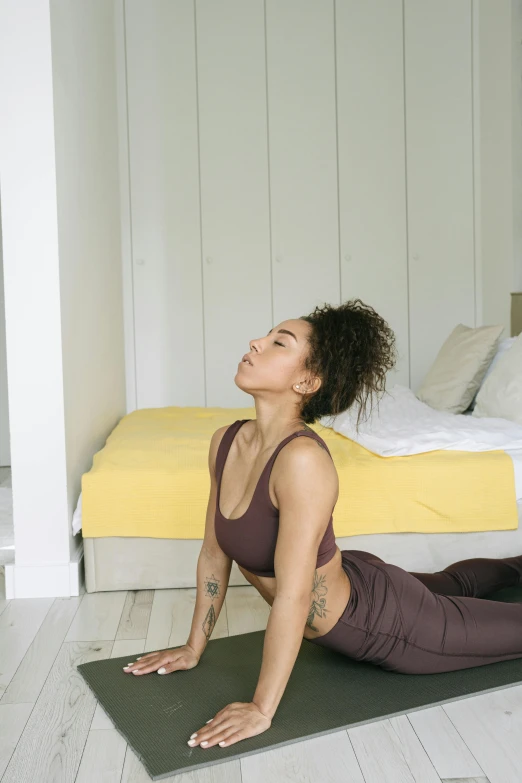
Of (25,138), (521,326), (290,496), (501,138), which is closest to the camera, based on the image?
(290,496)

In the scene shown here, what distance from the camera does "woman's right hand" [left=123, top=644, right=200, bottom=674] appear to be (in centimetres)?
188

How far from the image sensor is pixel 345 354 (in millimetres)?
1665

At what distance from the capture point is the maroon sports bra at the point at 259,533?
1.65m

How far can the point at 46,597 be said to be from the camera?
2594 millimetres

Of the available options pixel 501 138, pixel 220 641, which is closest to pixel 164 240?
pixel 501 138

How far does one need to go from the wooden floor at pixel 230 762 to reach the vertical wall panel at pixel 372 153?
3.23 meters

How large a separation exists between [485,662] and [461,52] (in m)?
4.21

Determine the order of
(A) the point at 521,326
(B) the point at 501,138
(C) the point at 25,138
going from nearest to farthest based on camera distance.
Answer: (C) the point at 25,138, (A) the point at 521,326, (B) the point at 501,138

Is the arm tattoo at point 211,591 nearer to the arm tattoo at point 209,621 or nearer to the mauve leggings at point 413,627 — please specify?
the arm tattoo at point 209,621

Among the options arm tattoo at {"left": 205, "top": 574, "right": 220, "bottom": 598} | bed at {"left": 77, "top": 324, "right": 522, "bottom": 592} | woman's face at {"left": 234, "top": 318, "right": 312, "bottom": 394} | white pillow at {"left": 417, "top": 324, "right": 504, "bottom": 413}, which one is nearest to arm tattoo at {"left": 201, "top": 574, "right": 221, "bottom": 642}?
arm tattoo at {"left": 205, "top": 574, "right": 220, "bottom": 598}

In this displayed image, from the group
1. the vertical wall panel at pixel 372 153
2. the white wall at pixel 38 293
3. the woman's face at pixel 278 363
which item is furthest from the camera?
the vertical wall panel at pixel 372 153

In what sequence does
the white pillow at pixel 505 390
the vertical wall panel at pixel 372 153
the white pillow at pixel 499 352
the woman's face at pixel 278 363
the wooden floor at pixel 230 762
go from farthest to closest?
the vertical wall panel at pixel 372 153 → the white pillow at pixel 499 352 → the white pillow at pixel 505 390 → the woman's face at pixel 278 363 → the wooden floor at pixel 230 762

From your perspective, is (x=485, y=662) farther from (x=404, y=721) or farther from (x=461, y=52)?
(x=461, y=52)

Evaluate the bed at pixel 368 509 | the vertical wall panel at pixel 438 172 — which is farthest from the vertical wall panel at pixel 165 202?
the bed at pixel 368 509
